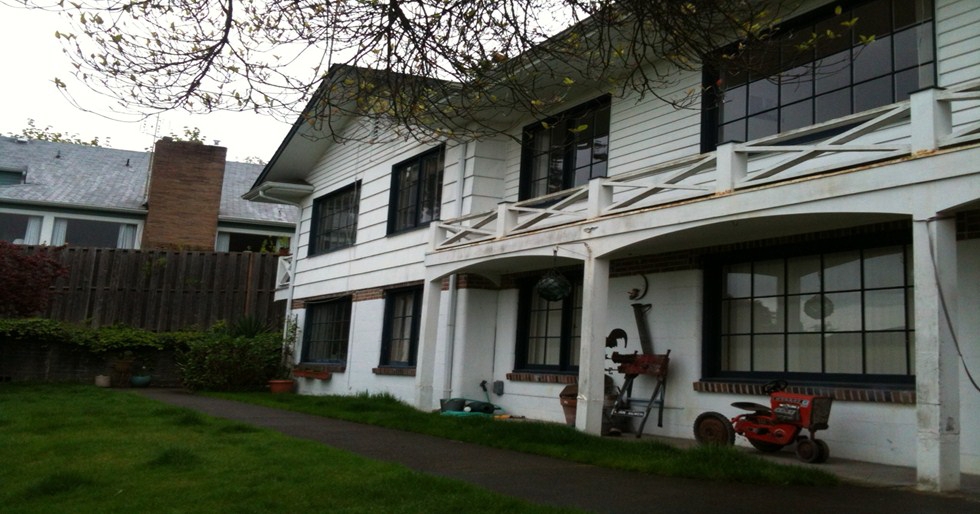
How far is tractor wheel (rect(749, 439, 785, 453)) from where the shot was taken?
8477 mm

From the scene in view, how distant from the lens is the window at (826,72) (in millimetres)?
8664

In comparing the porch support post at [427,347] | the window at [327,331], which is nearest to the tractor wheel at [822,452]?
the porch support post at [427,347]

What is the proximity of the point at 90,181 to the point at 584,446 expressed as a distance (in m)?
24.8

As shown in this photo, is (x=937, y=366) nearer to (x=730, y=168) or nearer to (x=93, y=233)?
(x=730, y=168)

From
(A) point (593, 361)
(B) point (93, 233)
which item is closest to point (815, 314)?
(A) point (593, 361)

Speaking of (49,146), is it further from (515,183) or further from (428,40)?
(428,40)

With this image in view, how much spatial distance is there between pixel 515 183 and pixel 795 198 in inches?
265

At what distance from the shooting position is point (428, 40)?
304 inches

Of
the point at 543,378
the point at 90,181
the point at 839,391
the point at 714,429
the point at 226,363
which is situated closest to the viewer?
the point at 839,391

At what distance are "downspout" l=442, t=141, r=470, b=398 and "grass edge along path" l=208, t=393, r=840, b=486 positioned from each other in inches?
28.9

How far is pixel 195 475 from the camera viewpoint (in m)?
6.71

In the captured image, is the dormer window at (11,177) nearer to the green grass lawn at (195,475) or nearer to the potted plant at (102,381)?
the potted plant at (102,381)

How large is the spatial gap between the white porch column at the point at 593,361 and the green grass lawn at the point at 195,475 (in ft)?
9.63

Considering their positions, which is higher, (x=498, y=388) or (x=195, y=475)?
(x=498, y=388)
